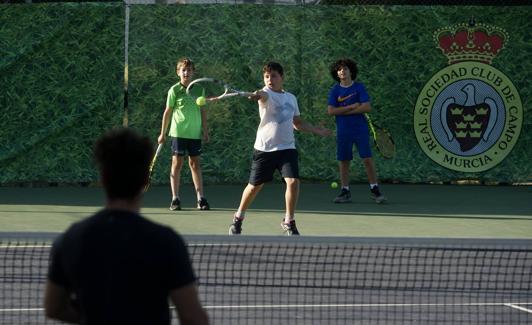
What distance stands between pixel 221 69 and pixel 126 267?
12.1 meters

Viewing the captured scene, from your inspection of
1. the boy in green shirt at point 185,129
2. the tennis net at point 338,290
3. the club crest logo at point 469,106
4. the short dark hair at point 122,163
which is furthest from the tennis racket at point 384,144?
the short dark hair at point 122,163

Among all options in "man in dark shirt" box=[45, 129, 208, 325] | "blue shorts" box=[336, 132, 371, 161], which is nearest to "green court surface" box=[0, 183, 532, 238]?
"blue shorts" box=[336, 132, 371, 161]

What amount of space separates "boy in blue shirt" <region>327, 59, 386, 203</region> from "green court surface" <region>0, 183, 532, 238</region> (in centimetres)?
53

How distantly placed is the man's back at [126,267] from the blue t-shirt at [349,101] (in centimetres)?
993

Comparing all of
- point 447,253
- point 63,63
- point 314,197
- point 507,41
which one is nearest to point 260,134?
point 447,253

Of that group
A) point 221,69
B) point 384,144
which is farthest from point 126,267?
point 221,69

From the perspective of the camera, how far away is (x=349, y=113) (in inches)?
524

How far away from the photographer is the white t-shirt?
33.8 feet

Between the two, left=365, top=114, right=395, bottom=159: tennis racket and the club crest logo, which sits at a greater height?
the club crest logo

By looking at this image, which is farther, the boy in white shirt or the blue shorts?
the blue shorts

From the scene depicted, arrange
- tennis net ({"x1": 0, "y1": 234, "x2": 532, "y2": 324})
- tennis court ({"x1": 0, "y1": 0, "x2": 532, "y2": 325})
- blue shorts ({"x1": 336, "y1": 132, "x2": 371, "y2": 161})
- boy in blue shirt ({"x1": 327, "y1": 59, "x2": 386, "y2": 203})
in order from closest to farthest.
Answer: tennis net ({"x1": 0, "y1": 234, "x2": 532, "y2": 324}) < boy in blue shirt ({"x1": 327, "y1": 59, "x2": 386, "y2": 203}) < blue shorts ({"x1": 336, "y1": 132, "x2": 371, "y2": 161}) < tennis court ({"x1": 0, "y1": 0, "x2": 532, "y2": 325})

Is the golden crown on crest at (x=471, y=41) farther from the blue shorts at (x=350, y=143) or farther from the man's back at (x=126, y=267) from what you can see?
the man's back at (x=126, y=267)

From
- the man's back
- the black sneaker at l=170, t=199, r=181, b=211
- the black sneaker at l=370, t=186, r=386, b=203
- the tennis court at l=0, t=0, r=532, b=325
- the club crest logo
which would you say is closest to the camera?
the man's back

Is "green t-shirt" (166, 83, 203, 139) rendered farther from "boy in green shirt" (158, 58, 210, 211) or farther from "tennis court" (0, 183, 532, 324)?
"tennis court" (0, 183, 532, 324)
